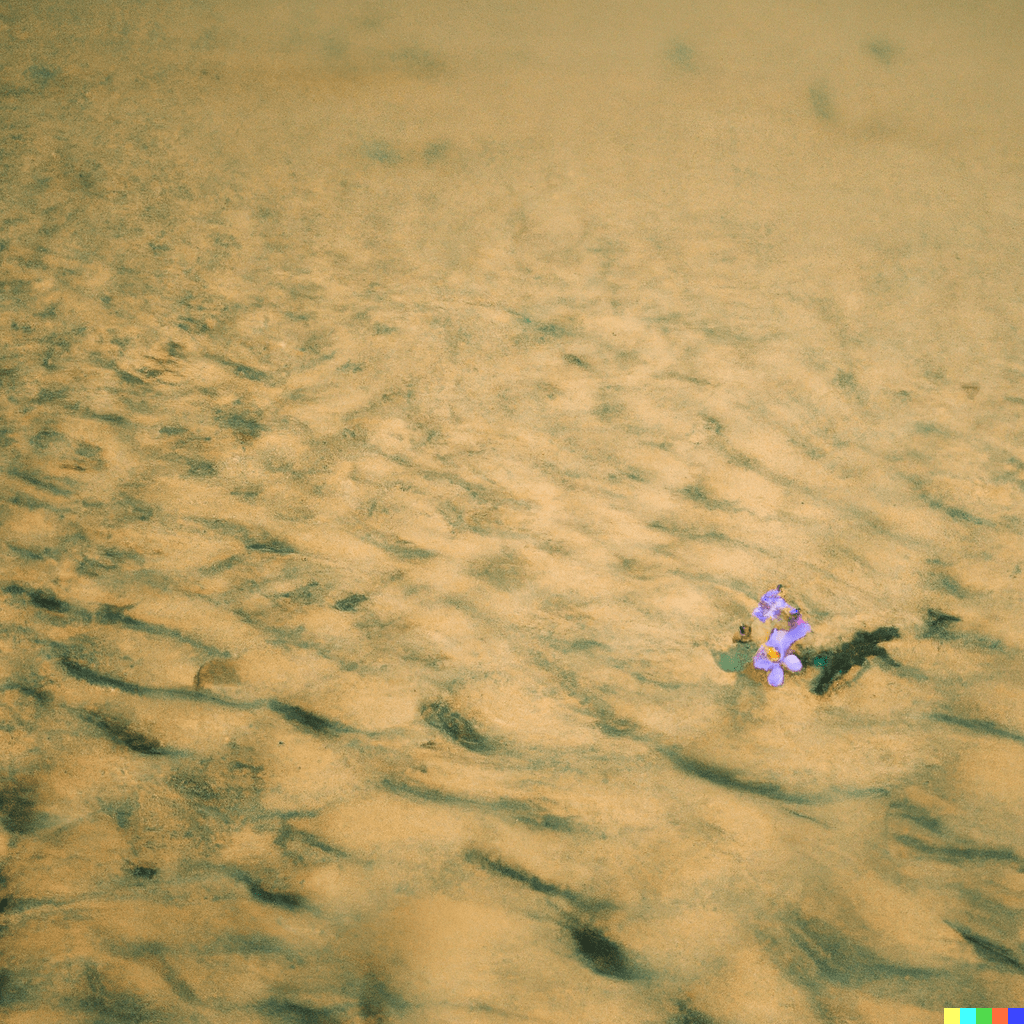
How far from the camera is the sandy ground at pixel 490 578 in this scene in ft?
4.36

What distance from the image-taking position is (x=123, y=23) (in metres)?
4.70

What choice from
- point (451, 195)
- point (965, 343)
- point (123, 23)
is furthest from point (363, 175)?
point (965, 343)

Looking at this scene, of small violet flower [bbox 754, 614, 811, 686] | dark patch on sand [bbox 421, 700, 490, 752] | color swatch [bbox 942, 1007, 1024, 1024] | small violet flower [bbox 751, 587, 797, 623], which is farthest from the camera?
small violet flower [bbox 751, 587, 797, 623]

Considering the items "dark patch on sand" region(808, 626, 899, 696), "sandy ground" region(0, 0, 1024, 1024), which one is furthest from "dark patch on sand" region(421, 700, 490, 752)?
"dark patch on sand" region(808, 626, 899, 696)

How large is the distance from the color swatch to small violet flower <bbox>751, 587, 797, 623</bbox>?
0.88 m

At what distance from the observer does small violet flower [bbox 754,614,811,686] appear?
1.76 metres

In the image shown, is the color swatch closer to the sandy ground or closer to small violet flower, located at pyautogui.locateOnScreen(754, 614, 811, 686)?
the sandy ground

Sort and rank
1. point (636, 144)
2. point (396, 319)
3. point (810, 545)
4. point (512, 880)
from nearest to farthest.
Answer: point (512, 880)
point (810, 545)
point (396, 319)
point (636, 144)

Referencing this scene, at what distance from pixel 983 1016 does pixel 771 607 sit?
914 mm

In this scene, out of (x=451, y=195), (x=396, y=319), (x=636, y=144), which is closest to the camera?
Result: (x=396, y=319)

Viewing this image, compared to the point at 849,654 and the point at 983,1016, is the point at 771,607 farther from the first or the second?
the point at 983,1016

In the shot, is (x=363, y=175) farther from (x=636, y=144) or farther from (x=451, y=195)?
(x=636, y=144)

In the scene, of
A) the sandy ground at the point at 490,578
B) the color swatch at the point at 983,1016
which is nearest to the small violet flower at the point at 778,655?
the sandy ground at the point at 490,578

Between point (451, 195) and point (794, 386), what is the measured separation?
7.41 feet
